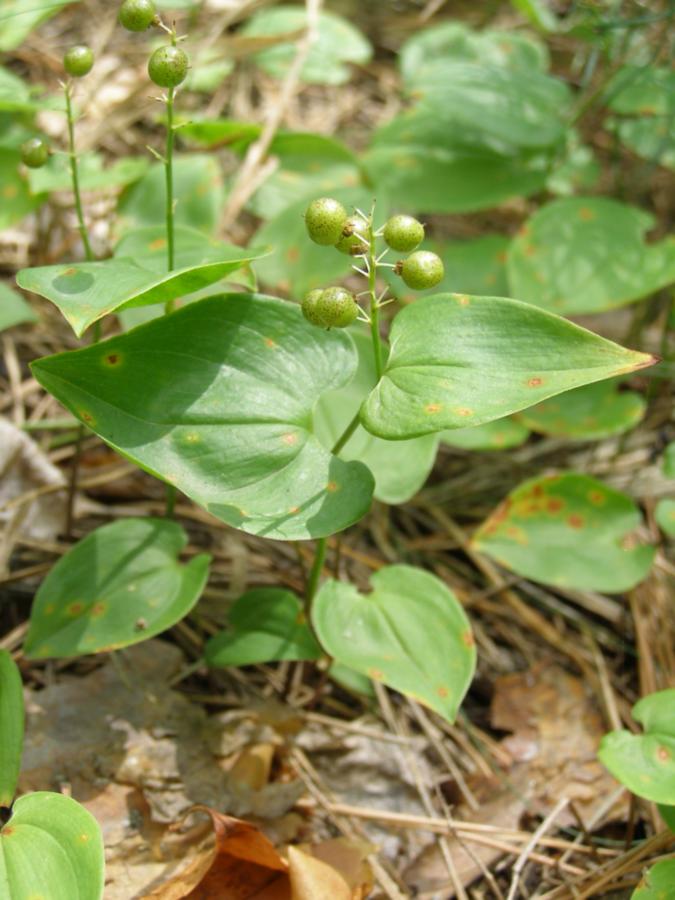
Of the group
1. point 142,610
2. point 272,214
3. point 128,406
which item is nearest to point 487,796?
point 142,610

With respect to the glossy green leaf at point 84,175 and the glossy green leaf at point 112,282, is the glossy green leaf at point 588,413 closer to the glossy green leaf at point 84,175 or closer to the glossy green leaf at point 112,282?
the glossy green leaf at point 112,282

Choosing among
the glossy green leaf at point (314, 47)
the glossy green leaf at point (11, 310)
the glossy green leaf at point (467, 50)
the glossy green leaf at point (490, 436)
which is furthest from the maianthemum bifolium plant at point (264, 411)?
the glossy green leaf at point (314, 47)

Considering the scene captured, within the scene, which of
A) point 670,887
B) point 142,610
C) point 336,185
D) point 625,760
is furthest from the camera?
point 336,185

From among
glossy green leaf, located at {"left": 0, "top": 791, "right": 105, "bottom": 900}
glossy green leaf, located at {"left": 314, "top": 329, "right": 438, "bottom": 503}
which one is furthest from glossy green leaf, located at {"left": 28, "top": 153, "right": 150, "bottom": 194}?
glossy green leaf, located at {"left": 0, "top": 791, "right": 105, "bottom": 900}

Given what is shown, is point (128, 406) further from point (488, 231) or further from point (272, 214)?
point (488, 231)

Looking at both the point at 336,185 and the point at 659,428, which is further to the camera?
the point at 336,185

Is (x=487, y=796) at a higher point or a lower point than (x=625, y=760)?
lower
